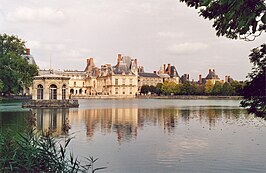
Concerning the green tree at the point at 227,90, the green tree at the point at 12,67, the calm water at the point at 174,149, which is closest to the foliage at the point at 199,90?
the green tree at the point at 227,90

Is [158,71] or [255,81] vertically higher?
[158,71]

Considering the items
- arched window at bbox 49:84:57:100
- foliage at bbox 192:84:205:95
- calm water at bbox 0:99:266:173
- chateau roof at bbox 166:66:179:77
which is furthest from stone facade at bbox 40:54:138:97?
calm water at bbox 0:99:266:173

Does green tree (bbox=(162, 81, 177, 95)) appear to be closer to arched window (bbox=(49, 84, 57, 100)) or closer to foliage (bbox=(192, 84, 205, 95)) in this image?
foliage (bbox=(192, 84, 205, 95))

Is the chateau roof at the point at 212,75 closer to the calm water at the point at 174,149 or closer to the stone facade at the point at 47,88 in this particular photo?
the stone facade at the point at 47,88

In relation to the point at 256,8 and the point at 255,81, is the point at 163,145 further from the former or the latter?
the point at 256,8

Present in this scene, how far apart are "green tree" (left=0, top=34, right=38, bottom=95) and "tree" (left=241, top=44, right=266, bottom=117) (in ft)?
106

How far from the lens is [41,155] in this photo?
593 centimetres

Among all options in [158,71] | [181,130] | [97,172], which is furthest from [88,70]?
[97,172]

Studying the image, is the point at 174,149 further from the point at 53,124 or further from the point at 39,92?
the point at 39,92

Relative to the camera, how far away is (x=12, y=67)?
3816 centimetres

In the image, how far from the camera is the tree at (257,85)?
7041mm

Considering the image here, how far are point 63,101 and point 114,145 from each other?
2076cm

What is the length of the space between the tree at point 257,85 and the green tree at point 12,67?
32.2 m

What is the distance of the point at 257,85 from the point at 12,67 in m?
34.8
